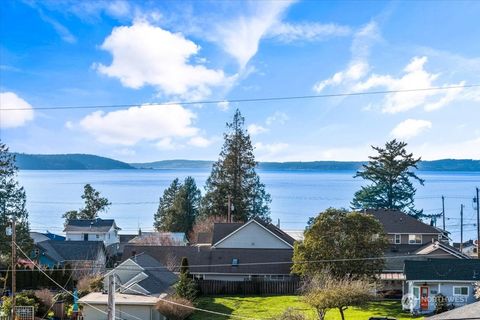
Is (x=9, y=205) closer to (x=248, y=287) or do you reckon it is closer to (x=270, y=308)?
(x=248, y=287)

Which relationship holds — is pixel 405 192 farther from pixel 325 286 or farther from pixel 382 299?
pixel 325 286

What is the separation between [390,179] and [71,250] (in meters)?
43.7

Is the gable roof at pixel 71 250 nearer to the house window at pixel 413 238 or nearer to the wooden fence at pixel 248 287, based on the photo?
the wooden fence at pixel 248 287

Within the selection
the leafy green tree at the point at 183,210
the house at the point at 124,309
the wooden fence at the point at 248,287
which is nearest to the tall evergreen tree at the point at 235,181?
the leafy green tree at the point at 183,210

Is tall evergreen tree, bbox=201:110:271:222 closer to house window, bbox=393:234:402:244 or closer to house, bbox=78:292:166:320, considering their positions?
house window, bbox=393:234:402:244

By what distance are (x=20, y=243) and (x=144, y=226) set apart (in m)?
78.3

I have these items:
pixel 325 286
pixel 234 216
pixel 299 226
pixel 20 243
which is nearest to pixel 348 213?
pixel 325 286

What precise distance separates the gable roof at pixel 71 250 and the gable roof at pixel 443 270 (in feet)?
113

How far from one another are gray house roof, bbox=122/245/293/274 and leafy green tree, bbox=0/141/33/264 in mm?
9039

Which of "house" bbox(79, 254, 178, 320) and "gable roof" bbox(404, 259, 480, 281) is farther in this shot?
"gable roof" bbox(404, 259, 480, 281)

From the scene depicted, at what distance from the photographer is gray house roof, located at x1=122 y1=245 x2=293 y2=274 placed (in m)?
47.3

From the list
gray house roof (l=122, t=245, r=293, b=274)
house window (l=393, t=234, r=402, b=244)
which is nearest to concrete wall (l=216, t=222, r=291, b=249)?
gray house roof (l=122, t=245, r=293, b=274)

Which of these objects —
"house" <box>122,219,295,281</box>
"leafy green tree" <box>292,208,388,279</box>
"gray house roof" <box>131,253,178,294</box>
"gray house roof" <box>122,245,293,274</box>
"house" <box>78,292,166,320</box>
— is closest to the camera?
"house" <box>78,292,166,320</box>

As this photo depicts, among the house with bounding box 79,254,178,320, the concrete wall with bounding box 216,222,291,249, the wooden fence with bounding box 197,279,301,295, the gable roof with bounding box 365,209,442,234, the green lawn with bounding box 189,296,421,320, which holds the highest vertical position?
the gable roof with bounding box 365,209,442,234
